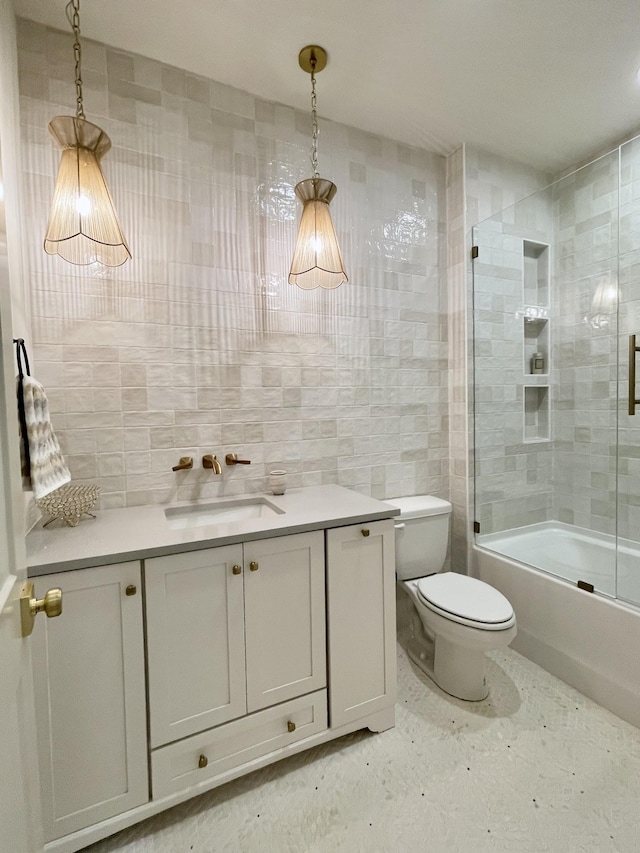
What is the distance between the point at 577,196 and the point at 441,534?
212 cm

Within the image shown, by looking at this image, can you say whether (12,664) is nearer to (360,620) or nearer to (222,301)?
(360,620)

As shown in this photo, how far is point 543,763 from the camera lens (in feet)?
4.82

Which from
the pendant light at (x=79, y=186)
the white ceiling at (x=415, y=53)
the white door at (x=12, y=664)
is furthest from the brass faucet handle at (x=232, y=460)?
the white ceiling at (x=415, y=53)

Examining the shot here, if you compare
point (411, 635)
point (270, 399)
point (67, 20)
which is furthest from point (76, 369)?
point (411, 635)

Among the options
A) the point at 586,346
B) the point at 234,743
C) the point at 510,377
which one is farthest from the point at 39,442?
the point at 586,346

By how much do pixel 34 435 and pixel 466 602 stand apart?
1717 millimetres

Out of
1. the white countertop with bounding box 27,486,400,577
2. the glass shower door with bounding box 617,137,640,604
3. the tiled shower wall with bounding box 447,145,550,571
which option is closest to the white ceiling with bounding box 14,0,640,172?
the tiled shower wall with bounding box 447,145,550,571

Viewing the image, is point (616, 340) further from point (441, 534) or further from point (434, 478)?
point (441, 534)

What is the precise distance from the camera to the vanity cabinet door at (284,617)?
4.52ft

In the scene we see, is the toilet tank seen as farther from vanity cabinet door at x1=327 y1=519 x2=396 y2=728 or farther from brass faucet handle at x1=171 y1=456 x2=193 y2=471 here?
brass faucet handle at x1=171 y1=456 x2=193 y2=471

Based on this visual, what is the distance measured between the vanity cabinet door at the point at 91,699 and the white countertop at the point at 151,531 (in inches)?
1.8

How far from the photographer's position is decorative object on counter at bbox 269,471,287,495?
1.86m

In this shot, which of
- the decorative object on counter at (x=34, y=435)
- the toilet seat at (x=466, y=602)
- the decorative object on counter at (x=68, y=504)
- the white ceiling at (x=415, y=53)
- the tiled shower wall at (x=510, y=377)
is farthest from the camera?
the tiled shower wall at (x=510, y=377)

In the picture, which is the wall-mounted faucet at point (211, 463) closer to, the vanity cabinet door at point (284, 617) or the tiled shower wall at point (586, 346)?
the vanity cabinet door at point (284, 617)
